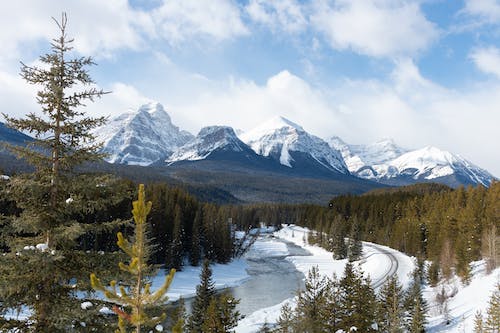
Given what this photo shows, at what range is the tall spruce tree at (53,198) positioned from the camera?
31.6ft

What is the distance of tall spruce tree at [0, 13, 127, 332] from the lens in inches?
379

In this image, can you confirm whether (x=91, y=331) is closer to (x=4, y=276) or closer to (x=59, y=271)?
(x=59, y=271)

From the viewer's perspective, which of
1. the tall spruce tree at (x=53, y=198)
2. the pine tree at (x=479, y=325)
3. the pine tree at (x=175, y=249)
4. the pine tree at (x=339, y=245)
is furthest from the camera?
the pine tree at (x=339, y=245)

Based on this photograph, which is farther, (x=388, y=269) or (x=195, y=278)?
(x=388, y=269)

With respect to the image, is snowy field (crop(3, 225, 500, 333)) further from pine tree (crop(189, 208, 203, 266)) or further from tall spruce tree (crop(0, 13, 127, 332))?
tall spruce tree (crop(0, 13, 127, 332))

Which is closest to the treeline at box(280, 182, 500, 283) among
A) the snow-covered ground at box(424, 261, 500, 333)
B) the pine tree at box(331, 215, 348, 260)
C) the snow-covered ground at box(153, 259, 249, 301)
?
the pine tree at box(331, 215, 348, 260)

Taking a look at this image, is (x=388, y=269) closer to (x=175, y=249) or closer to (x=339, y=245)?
(x=339, y=245)

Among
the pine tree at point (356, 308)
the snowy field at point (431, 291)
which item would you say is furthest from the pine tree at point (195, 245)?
the pine tree at point (356, 308)

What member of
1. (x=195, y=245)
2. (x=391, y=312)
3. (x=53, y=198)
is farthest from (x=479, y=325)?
(x=195, y=245)

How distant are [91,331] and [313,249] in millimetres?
108121

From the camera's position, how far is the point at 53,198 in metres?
10.5

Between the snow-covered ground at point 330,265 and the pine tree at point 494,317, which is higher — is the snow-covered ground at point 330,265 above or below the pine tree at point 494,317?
below

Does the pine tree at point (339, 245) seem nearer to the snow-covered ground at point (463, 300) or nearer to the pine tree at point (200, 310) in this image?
the snow-covered ground at point (463, 300)

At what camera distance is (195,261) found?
7719cm
